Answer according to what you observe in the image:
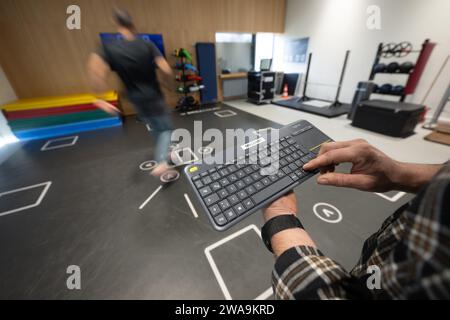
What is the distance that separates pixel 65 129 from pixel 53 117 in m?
0.23

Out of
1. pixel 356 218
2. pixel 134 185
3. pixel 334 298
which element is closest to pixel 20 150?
pixel 134 185

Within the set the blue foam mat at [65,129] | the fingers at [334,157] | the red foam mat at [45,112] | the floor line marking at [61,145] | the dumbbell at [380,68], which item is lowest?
the floor line marking at [61,145]

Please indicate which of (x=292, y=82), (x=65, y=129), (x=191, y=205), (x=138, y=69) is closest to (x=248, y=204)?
(x=191, y=205)

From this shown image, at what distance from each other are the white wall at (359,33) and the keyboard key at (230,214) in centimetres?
410

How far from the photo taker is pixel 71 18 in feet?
9.75

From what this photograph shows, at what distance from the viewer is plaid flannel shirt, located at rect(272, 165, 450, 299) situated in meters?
0.18

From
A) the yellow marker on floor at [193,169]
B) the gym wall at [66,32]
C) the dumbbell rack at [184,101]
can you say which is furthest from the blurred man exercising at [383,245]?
the gym wall at [66,32]

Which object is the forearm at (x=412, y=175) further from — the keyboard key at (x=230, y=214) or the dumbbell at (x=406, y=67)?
the dumbbell at (x=406, y=67)

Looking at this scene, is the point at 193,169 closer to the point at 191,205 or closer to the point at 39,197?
the point at 191,205

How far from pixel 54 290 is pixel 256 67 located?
5.51m

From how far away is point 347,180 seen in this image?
524 millimetres

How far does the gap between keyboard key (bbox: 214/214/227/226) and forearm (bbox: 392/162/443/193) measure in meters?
0.50

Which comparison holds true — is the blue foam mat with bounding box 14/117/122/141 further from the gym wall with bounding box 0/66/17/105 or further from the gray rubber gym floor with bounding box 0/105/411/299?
the gray rubber gym floor with bounding box 0/105/411/299

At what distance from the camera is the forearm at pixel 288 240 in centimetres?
41
